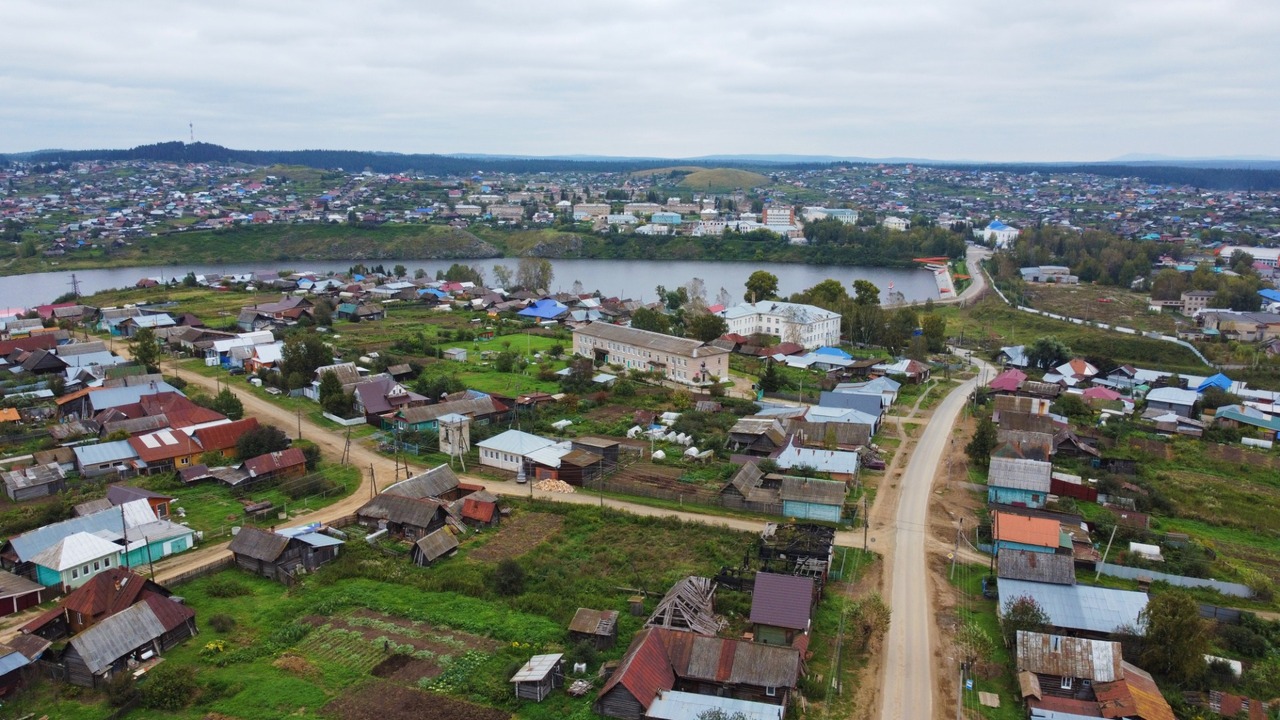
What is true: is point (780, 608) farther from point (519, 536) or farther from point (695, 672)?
point (519, 536)

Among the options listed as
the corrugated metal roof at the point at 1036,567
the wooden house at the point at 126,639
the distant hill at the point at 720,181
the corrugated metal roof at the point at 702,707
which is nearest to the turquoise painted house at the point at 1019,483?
the corrugated metal roof at the point at 1036,567

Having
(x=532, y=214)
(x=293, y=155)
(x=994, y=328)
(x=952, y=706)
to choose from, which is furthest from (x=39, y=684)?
(x=293, y=155)

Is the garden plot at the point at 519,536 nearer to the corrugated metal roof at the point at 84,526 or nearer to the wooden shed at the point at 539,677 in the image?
the wooden shed at the point at 539,677

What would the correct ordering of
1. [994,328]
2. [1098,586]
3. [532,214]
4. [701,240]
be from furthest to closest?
[532,214] → [701,240] → [994,328] → [1098,586]

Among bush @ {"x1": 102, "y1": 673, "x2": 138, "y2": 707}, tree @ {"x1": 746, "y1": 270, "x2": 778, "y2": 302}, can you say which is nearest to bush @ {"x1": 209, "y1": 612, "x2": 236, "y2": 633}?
bush @ {"x1": 102, "y1": 673, "x2": 138, "y2": 707}

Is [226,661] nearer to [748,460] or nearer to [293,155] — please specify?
[748,460]
